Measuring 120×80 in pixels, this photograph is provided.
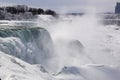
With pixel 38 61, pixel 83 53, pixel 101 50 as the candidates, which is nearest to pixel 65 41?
pixel 83 53

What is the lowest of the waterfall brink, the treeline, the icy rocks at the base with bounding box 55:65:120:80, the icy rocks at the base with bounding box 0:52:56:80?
the treeline

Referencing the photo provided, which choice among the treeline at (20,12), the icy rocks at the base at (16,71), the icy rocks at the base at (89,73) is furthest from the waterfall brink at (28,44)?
the treeline at (20,12)

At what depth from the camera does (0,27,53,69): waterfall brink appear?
2298 centimetres

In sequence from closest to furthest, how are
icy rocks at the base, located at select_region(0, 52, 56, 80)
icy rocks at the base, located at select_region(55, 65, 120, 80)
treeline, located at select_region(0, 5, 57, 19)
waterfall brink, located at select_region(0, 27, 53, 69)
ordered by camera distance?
icy rocks at the base, located at select_region(0, 52, 56, 80) < icy rocks at the base, located at select_region(55, 65, 120, 80) < waterfall brink, located at select_region(0, 27, 53, 69) < treeline, located at select_region(0, 5, 57, 19)

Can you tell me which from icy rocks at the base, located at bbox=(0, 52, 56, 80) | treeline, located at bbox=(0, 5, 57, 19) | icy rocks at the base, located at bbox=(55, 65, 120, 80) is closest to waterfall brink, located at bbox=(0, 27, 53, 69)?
icy rocks at the base, located at bbox=(55, 65, 120, 80)

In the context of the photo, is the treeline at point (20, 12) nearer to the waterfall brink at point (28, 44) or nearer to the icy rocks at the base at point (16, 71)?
the waterfall brink at point (28, 44)

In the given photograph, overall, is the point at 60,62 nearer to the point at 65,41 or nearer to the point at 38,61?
the point at 38,61

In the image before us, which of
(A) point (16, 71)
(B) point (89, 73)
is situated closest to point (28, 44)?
(B) point (89, 73)

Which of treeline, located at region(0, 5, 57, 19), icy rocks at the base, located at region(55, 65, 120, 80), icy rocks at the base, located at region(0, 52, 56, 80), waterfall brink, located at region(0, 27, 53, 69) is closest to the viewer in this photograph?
icy rocks at the base, located at region(0, 52, 56, 80)

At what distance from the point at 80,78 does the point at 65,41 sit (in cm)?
1601

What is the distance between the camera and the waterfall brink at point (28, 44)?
2298 centimetres

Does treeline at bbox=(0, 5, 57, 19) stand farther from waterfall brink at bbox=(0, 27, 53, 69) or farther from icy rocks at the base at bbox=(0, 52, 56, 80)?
icy rocks at the base at bbox=(0, 52, 56, 80)

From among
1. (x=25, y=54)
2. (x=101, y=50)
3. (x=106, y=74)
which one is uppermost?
(x=25, y=54)

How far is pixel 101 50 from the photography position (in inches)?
1839
